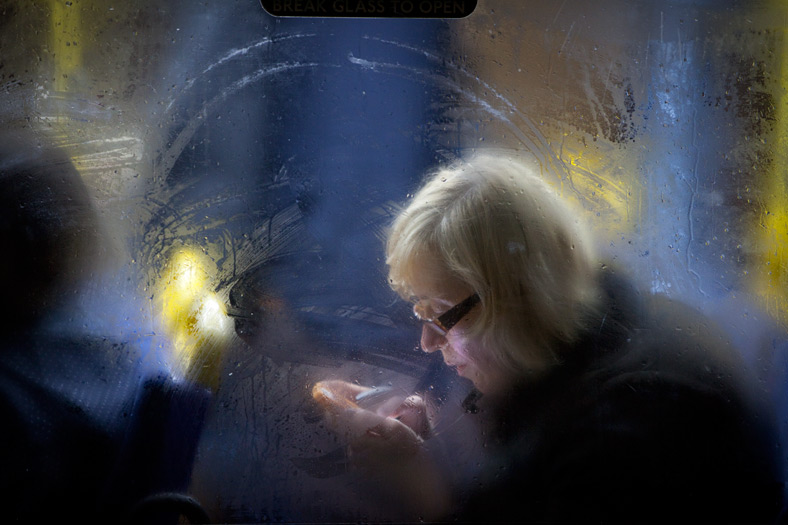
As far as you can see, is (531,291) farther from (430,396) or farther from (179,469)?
(179,469)

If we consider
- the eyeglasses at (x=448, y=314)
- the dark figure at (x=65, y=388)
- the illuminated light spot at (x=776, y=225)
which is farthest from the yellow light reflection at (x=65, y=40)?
the illuminated light spot at (x=776, y=225)

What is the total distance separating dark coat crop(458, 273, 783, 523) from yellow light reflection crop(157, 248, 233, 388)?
0.50 m

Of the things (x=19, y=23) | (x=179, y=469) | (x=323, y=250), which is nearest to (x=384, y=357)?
(x=323, y=250)

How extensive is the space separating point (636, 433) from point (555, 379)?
186mm

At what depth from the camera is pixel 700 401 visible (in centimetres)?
100

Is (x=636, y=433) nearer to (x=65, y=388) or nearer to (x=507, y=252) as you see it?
(x=507, y=252)

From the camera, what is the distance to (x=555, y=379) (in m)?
0.99

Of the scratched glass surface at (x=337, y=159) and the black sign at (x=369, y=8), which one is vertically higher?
the black sign at (x=369, y=8)

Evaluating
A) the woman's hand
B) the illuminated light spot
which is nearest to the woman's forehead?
the woman's hand

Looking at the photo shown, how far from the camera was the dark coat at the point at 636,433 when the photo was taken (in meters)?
0.99

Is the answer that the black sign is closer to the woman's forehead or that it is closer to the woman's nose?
the woman's forehead

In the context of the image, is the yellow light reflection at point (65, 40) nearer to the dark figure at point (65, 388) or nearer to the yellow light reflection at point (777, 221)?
the dark figure at point (65, 388)

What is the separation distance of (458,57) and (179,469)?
0.92 m

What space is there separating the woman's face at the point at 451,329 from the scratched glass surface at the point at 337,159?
0.04 meters
